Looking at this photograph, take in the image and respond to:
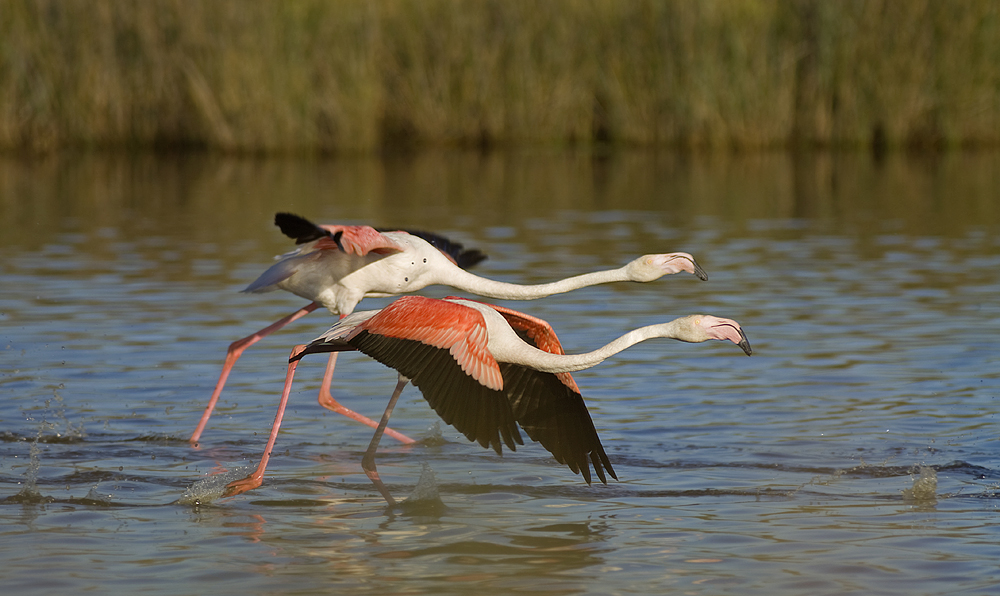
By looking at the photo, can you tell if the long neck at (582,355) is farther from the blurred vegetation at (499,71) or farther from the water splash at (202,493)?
the blurred vegetation at (499,71)

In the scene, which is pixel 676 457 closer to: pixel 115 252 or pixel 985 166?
pixel 115 252

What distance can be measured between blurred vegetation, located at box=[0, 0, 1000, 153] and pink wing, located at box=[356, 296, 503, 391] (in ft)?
52.0

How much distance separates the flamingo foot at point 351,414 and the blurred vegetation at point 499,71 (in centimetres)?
1446

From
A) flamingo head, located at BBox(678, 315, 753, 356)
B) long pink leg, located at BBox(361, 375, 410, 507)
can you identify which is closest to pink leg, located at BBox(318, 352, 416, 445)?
long pink leg, located at BBox(361, 375, 410, 507)

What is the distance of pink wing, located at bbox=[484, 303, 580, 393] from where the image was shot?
20.9 feet

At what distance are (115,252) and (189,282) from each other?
1986mm

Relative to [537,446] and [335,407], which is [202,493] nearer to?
[335,407]

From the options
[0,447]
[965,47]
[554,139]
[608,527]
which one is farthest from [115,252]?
[965,47]

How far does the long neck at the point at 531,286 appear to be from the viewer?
648 centimetres

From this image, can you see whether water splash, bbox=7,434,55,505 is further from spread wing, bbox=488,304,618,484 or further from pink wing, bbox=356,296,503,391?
spread wing, bbox=488,304,618,484

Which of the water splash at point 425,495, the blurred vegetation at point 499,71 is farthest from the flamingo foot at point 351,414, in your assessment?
the blurred vegetation at point 499,71

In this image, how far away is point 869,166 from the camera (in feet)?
69.6

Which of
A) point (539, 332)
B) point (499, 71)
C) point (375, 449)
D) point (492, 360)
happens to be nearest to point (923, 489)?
point (539, 332)

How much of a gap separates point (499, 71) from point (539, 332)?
1687 cm
